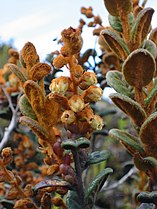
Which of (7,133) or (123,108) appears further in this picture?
(7,133)

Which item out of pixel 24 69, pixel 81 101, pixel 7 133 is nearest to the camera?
pixel 81 101

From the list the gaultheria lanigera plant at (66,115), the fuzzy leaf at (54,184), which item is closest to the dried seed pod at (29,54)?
the gaultheria lanigera plant at (66,115)

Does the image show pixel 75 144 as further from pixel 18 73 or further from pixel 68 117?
pixel 18 73

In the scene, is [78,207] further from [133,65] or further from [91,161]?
[133,65]

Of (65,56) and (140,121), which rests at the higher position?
(65,56)

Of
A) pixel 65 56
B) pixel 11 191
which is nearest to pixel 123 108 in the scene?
pixel 65 56
